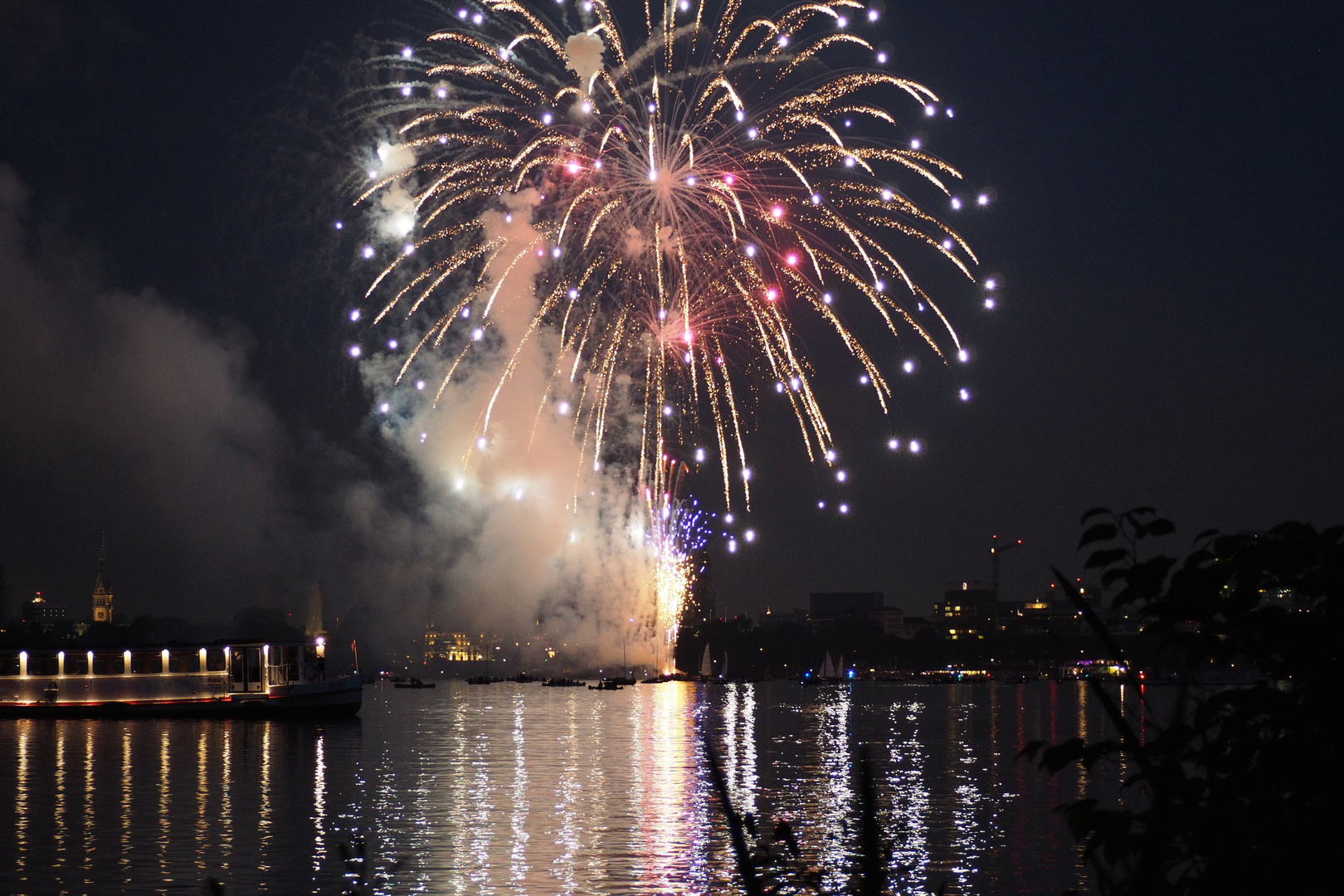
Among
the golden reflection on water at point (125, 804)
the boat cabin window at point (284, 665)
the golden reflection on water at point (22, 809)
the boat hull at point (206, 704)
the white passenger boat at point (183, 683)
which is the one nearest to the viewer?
the golden reflection on water at point (125, 804)

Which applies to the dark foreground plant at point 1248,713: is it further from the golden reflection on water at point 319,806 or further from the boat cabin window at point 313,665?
the boat cabin window at point 313,665

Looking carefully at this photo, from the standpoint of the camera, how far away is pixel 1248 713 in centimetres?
496

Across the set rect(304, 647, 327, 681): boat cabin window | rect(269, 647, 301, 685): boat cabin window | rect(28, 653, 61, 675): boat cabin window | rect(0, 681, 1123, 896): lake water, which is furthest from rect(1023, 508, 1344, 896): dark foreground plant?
rect(28, 653, 61, 675): boat cabin window

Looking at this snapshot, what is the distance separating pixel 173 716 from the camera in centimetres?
7794

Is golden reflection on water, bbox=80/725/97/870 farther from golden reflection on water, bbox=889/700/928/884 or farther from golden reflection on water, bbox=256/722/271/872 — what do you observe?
golden reflection on water, bbox=889/700/928/884

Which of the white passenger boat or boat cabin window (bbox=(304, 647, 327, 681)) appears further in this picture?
boat cabin window (bbox=(304, 647, 327, 681))

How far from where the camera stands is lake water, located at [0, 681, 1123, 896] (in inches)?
1059

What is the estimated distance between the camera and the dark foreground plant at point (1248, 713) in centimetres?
473

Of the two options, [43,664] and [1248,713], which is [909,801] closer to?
[1248,713]

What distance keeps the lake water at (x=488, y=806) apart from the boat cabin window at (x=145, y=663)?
115 inches

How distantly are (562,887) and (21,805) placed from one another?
65.6ft

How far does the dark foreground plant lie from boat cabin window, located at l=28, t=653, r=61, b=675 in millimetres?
84454

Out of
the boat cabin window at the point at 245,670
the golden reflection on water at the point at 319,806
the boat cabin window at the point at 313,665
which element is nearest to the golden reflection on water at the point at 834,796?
the golden reflection on water at the point at 319,806

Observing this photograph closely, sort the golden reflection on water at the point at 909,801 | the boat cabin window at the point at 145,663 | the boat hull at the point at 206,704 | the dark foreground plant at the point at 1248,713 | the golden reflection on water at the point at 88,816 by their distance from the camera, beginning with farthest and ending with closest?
the boat cabin window at the point at 145,663, the boat hull at the point at 206,704, the golden reflection on water at the point at 88,816, the golden reflection on water at the point at 909,801, the dark foreground plant at the point at 1248,713
